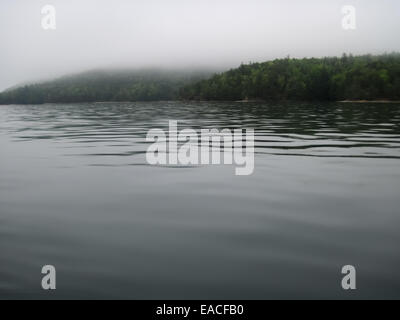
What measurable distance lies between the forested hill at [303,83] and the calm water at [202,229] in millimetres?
113028

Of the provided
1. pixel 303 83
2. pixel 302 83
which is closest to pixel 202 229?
pixel 302 83

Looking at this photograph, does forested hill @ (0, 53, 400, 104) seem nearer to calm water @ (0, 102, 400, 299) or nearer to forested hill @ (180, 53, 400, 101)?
forested hill @ (180, 53, 400, 101)

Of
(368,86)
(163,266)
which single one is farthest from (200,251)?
(368,86)

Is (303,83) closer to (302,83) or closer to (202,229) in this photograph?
(302,83)

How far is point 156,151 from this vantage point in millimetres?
15438

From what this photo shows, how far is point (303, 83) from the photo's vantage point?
144875 mm

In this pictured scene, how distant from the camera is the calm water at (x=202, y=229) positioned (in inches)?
193

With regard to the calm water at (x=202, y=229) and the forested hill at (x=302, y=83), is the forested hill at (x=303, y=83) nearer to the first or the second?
the forested hill at (x=302, y=83)

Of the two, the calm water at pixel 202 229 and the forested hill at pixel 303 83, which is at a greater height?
the forested hill at pixel 303 83

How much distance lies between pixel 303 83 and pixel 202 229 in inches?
5738

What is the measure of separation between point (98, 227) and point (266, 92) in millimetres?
153975

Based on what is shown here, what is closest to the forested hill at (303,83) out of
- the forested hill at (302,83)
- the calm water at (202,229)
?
the forested hill at (302,83)
